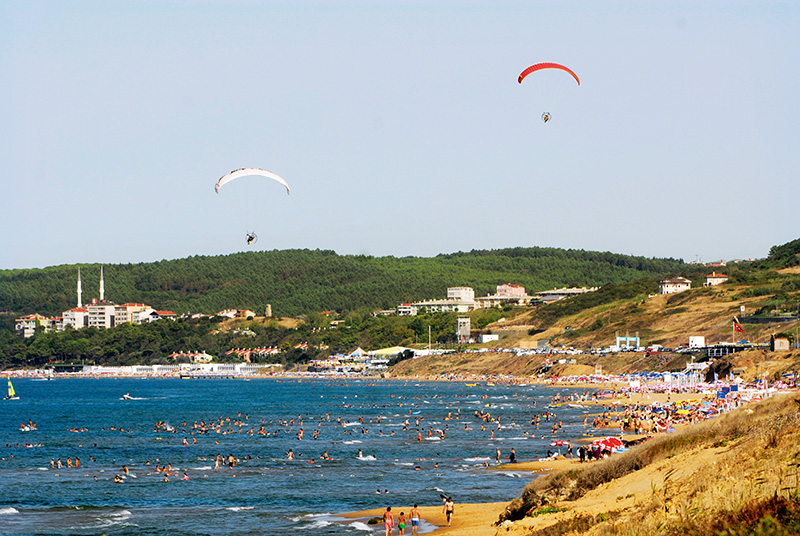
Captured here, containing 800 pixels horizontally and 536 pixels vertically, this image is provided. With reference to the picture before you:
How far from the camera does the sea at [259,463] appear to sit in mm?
34969

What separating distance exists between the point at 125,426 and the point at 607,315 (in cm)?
10613

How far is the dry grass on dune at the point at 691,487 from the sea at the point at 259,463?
29.8ft

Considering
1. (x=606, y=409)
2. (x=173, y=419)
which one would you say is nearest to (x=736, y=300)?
(x=606, y=409)

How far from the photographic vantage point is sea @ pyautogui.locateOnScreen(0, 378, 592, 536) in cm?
3497

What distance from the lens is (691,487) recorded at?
18500mm

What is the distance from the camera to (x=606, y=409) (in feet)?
259

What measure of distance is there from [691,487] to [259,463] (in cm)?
3513

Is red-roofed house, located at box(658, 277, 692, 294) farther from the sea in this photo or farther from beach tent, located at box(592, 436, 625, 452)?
beach tent, located at box(592, 436, 625, 452)

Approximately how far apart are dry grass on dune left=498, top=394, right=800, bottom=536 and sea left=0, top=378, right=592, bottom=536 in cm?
910

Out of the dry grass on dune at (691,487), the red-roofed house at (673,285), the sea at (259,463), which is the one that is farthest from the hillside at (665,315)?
the dry grass on dune at (691,487)

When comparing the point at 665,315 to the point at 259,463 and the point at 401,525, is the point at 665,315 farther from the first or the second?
the point at 401,525

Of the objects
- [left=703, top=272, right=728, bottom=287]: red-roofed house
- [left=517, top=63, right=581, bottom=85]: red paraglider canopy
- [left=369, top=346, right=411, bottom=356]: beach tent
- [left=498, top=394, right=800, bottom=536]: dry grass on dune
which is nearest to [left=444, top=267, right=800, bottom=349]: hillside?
[left=703, top=272, right=728, bottom=287]: red-roofed house

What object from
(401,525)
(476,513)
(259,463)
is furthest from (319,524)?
(259,463)

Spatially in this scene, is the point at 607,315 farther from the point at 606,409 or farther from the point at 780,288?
the point at 606,409
